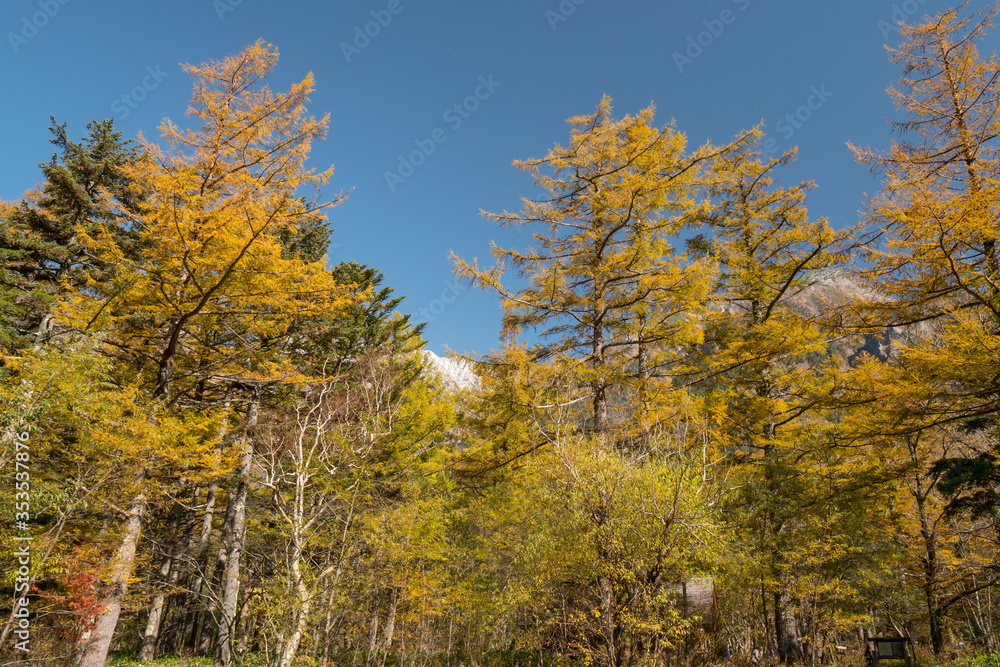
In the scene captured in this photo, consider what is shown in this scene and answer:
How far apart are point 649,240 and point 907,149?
5.10m

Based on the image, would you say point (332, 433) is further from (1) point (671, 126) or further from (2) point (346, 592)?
A: (1) point (671, 126)

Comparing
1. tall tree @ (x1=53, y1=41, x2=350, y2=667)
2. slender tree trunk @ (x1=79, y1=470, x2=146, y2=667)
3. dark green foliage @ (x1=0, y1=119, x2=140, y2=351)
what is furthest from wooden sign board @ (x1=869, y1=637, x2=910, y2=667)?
dark green foliage @ (x1=0, y1=119, x2=140, y2=351)

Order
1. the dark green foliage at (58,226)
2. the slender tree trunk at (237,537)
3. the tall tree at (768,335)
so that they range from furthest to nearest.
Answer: the dark green foliage at (58,226)
the slender tree trunk at (237,537)
the tall tree at (768,335)

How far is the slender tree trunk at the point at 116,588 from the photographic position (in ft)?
27.5

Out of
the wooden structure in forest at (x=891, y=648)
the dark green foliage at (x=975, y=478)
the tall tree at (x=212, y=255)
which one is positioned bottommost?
the wooden structure in forest at (x=891, y=648)

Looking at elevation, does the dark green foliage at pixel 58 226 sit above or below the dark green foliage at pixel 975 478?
above

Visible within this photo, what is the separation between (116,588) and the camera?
334 inches

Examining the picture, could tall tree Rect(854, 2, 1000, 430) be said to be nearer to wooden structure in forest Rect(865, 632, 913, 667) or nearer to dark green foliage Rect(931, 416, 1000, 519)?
dark green foliage Rect(931, 416, 1000, 519)

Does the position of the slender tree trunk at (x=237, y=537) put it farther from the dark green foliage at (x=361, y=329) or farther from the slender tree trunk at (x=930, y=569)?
the slender tree trunk at (x=930, y=569)

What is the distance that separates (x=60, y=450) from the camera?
794 centimetres

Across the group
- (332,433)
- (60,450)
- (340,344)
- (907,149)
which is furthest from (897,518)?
(60,450)

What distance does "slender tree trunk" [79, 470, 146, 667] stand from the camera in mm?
8367

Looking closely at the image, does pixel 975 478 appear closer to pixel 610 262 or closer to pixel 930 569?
pixel 930 569

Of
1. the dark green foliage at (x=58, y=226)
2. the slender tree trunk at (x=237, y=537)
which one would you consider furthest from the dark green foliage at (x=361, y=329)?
the dark green foliage at (x=58, y=226)
